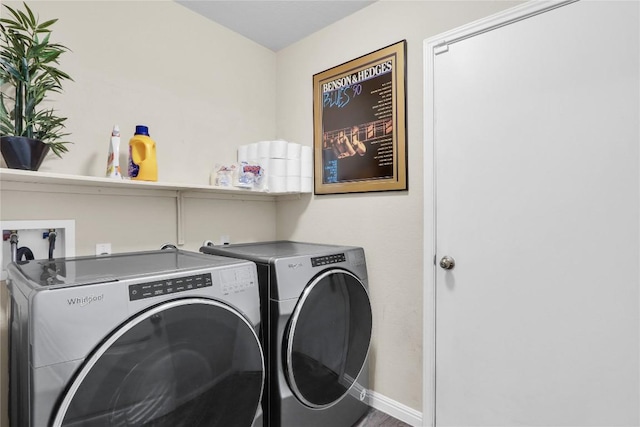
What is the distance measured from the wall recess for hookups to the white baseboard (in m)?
1.81

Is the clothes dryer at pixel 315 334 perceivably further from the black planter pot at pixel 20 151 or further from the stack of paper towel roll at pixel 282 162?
the black planter pot at pixel 20 151

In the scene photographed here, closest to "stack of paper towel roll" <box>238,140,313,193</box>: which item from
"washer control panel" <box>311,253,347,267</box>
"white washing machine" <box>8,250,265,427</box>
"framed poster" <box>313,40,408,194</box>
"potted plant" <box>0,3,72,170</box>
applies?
"framed poster" <box>313,40,408,194</box>

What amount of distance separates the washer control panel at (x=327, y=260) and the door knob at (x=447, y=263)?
0.50 metres

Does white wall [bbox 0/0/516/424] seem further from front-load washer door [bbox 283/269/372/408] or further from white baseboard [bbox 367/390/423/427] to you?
front-load washer door [bbox 283/269/372/408]

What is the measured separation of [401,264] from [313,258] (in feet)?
1.83

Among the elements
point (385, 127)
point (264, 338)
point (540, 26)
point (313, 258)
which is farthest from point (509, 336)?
point (540, 26)

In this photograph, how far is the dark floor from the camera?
1839mm

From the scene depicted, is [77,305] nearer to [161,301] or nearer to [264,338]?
[161,301]

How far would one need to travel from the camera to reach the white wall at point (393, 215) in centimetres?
181

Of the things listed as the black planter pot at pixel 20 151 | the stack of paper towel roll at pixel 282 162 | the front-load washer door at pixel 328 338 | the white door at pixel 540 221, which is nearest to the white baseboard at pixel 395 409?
the white door at pixel 540 221

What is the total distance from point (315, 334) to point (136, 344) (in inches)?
31.8

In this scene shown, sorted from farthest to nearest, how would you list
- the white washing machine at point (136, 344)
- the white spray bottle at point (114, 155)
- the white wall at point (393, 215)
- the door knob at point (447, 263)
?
the white wall at point (393, 215) < the door knob at point (447, 263) < the white spray bottle at point (114, 155) < the white washing machine at point (136, 344)

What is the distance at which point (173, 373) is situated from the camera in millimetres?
1087

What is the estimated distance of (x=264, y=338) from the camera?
1499 mm
